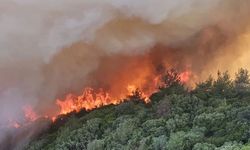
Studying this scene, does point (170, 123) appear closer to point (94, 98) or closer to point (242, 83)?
point (242, 83)

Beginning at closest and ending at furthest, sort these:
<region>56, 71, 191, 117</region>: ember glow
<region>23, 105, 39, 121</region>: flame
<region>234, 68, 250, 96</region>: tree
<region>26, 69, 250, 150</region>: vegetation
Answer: <region>26, 69, 250, 150</region>: vegetation, <region>234, 68, 250, 96</region>: tree, <region>23, 105, 39, 121</region>: flame, <region>56, 71, 191, 117</region>: ember glow

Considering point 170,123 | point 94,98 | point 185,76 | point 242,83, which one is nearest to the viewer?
point 170,123

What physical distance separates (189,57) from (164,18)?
6.76 meters

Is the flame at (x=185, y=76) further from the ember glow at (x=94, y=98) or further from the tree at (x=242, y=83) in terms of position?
the tree at (x=242, y=83)

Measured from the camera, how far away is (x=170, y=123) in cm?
2447

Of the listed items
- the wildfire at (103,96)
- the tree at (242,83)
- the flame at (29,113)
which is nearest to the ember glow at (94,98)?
the wildfire at (103,96)

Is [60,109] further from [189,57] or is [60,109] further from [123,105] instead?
[189,57]

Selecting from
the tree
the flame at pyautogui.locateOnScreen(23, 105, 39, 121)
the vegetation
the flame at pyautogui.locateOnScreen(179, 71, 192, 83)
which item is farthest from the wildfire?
the tree

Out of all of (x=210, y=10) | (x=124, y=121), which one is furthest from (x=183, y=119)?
(x=210, y=10)

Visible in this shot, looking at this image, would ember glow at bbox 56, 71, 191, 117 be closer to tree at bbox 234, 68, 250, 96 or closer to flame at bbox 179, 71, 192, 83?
flame at bbox 179, 71, 192, 83

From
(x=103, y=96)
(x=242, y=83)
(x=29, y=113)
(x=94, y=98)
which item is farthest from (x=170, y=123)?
(x=103, y=96)

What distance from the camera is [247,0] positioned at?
3409 cm

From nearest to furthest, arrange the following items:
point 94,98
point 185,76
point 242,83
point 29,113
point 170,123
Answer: point 170,123
point 242,83
point 29,113
point 94,98
point 185,76

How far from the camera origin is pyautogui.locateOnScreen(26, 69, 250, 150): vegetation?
73.2 ft
